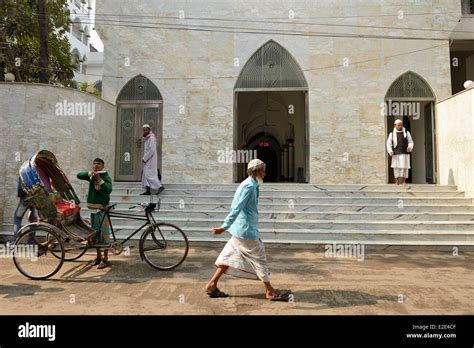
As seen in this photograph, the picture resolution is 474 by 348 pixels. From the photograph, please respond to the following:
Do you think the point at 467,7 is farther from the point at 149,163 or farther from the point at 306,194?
the point at 149,163

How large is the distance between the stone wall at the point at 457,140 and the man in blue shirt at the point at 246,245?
7163 millimetres

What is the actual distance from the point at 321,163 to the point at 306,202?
2622 millimetres

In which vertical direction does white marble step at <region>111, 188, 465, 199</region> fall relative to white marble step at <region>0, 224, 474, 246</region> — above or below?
above

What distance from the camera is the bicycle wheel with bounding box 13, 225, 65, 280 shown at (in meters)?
5.16

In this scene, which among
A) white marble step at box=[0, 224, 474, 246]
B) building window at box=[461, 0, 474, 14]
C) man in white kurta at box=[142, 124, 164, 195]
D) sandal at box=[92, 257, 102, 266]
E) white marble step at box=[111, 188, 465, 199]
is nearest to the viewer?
sandal at box=[92, 257, 102, 266]

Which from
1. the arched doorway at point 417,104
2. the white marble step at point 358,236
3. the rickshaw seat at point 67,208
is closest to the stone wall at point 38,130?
the white marble step at point 358,236

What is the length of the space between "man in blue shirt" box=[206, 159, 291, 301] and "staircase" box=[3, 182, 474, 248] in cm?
327

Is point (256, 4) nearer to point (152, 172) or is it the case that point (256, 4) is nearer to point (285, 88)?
point (285, 88)

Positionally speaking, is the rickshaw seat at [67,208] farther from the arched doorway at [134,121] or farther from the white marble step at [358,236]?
the arched doorway at [134,121]

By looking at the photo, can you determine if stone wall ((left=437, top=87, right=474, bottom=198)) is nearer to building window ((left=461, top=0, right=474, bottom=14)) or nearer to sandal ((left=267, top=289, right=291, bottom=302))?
building window ((left=461, top=0, right=474, bottom=14))

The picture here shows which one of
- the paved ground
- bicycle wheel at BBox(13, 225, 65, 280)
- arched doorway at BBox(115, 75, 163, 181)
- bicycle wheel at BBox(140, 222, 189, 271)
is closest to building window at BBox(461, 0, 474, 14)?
the paved ground

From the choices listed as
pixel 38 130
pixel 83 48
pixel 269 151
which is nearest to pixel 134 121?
pixel 38 130

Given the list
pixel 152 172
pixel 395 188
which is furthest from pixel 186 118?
pixel 395 188
